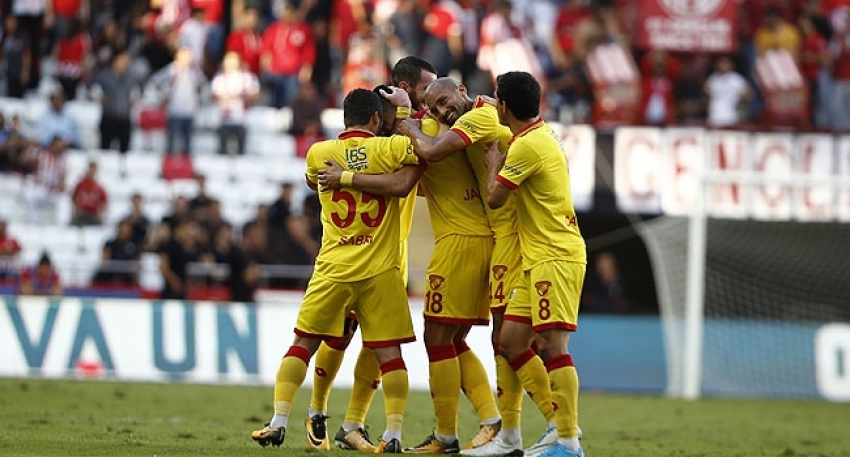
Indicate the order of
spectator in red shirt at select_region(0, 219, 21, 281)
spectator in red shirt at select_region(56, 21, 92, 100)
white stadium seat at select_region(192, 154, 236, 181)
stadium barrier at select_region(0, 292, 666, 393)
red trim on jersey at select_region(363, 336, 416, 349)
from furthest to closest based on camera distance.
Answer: spectator in red shirt at select_region(56, 21, 92, 100) < white stadium seat at select_region(192, 154, 236, 181) < spectator in red shirt at select_region(0, 219, 21, 281) < stadium barrier at select_region(0, 292, 666, 393) < red trim on jersey at select_region(363, 336, 416, 349)

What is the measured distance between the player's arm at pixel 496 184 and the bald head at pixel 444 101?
397mm

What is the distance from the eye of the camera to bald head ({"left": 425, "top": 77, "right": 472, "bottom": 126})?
9875mm

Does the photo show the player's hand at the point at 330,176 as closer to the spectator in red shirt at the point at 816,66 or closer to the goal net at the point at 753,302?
the goal net at the point at 753,302

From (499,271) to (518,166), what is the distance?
87 centimetres

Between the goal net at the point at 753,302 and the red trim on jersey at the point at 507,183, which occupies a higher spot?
the red trim on jersey at the point at 507,183

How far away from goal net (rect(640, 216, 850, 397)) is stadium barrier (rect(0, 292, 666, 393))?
3237 millimetres

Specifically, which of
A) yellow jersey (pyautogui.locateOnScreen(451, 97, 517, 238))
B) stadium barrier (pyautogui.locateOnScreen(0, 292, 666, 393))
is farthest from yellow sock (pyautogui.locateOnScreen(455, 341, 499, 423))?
stadium barrier (pyautogui.locateOnScreen(0, 292, 666, 393))

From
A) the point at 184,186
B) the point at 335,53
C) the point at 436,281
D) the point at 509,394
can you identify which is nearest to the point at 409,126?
the point at 436,281

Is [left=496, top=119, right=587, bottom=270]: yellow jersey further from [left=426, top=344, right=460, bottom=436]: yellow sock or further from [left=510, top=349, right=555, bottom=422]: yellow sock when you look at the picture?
[left=426, top=344, right=460, bottom=436]: yellow sock

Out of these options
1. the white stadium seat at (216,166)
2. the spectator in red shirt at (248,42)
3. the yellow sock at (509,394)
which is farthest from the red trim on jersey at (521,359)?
the spectator in red shirt at (248,42)

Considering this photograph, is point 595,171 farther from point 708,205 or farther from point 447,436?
point 447,436

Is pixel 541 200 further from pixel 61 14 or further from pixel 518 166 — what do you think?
pixel 61 14

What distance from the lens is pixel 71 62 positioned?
23938 mm

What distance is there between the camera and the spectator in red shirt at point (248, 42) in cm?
2414
